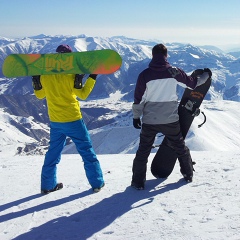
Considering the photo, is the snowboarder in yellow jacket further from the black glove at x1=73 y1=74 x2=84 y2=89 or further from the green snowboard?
the green snowboard

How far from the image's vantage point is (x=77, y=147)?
19.8 feet

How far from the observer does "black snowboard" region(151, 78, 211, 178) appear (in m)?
6.71

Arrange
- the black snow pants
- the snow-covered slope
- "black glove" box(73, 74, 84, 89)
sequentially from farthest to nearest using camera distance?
the black snow pants → "black glove" box(73, 74, 84, 89) → the snow-covered slope

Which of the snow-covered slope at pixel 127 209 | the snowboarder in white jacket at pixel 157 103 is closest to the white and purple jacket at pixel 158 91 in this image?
the snowboarder in white jacket at pixel 157 103

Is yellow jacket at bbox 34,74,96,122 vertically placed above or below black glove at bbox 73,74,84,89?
below

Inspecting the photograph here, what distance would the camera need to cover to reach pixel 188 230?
170 inches

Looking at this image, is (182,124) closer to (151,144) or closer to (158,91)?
(151,144)

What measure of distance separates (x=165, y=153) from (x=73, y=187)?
2.16 m

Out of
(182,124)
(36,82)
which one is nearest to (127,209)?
(182,124)

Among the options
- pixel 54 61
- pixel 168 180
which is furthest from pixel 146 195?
pixel 54 61

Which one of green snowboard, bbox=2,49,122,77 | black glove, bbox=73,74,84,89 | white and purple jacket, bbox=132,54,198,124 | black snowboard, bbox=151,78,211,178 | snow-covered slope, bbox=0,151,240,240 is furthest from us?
black snowboard, bbox=151,78,211,178

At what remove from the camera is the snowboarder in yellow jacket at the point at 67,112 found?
585 cm

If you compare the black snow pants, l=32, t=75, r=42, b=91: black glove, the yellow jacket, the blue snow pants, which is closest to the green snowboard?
l=32, t=75, r=42, b=91: black glove

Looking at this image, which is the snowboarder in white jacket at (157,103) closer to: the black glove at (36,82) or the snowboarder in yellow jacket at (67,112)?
the snowboarder in yellow jacket at (67,112)
